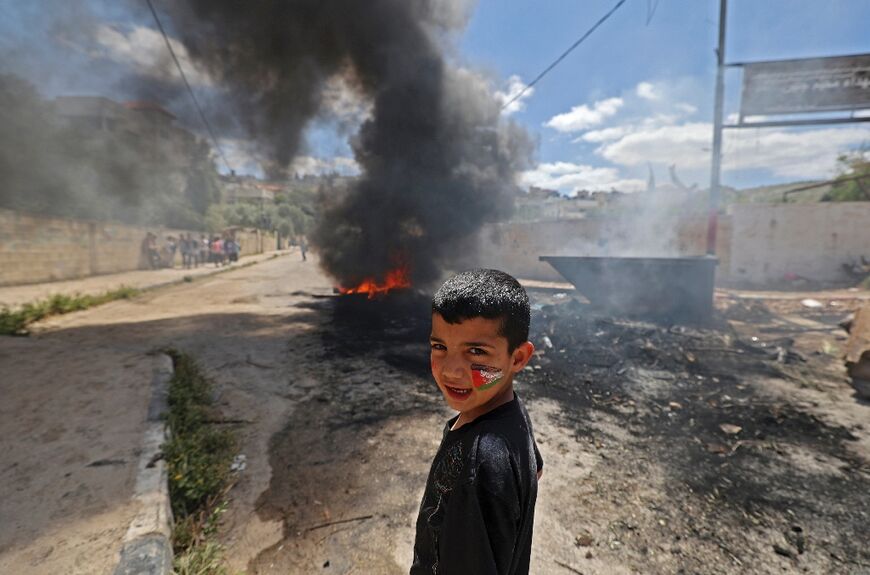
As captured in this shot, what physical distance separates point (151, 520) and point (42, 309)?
8.71 metres

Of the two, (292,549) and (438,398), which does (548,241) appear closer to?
(438,398)

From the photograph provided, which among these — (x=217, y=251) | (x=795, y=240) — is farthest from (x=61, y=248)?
(x=795, y=240)

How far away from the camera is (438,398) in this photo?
435cm

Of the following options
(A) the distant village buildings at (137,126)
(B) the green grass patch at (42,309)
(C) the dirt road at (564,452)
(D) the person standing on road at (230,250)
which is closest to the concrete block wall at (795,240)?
(C) the dirt road at (564,452)

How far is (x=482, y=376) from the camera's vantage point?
1000 mm

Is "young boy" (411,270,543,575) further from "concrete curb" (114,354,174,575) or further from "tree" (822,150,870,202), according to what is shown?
"tree" (822,150,870,202)

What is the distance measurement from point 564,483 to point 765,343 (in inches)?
256

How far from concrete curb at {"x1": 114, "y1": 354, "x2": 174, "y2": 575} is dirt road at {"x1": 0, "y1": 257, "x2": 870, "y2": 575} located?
14cm

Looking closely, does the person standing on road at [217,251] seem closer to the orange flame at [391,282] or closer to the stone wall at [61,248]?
the stone wall at [61,248]

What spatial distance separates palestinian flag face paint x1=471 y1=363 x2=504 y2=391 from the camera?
998mm

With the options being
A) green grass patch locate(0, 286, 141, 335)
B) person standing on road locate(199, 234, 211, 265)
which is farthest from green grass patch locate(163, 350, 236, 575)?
person standing on road locate(199, 234, 211, 265)

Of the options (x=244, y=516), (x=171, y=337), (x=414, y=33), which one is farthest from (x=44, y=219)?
(x=244, y=516)

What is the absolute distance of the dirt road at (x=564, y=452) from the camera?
2.21 meters

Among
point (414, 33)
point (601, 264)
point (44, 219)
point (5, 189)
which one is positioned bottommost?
point (601, 264)
